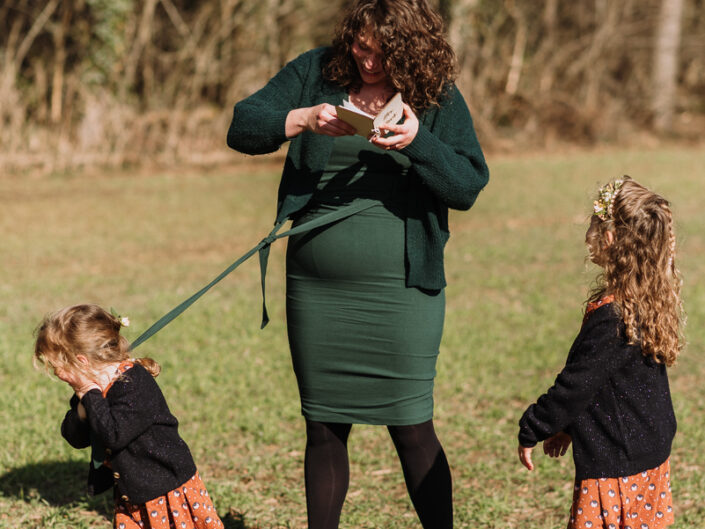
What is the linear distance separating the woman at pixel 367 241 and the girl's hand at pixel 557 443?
0.39 meters

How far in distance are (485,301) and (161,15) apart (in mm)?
11236

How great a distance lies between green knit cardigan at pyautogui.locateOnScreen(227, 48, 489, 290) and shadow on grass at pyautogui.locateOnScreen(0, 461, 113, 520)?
1698 millimetres

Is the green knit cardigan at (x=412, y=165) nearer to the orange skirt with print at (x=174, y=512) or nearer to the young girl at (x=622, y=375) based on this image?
the young girl at (x=622, y=375)

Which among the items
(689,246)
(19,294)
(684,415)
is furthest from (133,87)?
(684,415)

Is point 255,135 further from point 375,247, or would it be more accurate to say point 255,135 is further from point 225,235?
point 225,235

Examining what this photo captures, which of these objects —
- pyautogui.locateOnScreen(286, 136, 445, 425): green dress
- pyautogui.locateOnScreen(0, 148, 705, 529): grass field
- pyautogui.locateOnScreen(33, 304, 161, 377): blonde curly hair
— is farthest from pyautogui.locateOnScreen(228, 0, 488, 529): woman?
pyautogui.locateOnScreen(0, 148, 705, 529): grass field

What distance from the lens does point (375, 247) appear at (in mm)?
2904

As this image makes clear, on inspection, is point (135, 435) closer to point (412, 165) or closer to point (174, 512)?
point (174, 512)

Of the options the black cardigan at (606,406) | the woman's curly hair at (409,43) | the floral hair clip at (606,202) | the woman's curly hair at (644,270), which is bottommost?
the black cardigan at (606,406)

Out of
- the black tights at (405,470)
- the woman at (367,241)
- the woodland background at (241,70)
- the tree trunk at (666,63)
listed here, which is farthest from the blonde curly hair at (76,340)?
the tree trunk at (666,63)

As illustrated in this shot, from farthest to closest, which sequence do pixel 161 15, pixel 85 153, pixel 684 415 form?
pixel 161 15
pixel 85 153
pixel 684 415

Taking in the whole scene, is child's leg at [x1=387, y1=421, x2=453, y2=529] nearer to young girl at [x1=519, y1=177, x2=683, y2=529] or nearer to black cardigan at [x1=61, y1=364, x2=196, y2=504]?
young girl at [x1=519, y1=177, x2=683, y2=529]

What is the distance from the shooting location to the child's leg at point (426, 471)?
301 cm

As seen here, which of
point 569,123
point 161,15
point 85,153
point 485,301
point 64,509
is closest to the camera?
point 64,509
